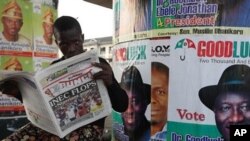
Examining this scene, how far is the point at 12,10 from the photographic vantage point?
5250mm

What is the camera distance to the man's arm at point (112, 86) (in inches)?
106

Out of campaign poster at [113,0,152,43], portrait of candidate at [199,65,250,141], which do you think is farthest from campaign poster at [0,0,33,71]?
portrait of candidate at [199,65,250,141]

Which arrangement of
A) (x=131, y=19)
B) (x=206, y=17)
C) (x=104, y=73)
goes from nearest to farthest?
(x=104, y=73), (x=206, y=17), (x=131, y=19)

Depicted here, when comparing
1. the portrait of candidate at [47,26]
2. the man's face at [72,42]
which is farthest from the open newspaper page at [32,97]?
the portrait of candidate at [47,26]

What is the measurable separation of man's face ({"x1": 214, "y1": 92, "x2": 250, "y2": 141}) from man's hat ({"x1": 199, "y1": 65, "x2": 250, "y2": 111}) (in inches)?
1.4

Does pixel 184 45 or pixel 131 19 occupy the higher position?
pixel 131 19

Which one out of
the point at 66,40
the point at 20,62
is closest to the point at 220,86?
the point at 66,40

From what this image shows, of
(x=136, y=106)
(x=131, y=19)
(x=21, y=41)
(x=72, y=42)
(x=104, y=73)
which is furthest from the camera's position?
(x=21, y=41)

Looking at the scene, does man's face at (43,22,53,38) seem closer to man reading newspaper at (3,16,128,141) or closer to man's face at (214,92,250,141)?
man reading newspaper at (3,16,128,141)

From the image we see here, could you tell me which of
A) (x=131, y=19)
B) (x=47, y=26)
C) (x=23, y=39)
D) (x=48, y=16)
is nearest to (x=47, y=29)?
(x=47, y=26)

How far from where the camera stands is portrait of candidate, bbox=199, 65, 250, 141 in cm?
308

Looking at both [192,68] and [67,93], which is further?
[192,68]

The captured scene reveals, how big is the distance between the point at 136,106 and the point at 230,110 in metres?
0.76

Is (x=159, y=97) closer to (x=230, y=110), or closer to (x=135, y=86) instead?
(x=135, y=86)
